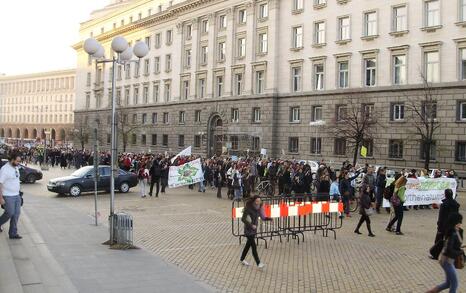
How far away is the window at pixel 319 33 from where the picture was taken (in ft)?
158

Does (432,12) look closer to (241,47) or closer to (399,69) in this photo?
(399,69)

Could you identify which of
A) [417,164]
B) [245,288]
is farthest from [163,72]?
[245,288]

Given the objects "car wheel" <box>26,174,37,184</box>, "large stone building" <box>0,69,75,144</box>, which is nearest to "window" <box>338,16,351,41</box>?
"car wheel" <box>26,174,37,184</box>

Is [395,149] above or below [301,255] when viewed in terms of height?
above

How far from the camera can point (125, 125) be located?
7088 centimetres

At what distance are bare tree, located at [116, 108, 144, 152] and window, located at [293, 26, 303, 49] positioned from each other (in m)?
26.7

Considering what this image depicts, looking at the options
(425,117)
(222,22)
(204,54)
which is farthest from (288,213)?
(204,54)

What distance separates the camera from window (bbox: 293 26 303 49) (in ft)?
165

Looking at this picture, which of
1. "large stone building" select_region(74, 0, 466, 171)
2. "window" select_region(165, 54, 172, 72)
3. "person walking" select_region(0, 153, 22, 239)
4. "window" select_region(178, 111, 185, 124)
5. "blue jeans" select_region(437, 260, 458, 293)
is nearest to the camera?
"blue jeans" select_region(437, 260, 458, 293)

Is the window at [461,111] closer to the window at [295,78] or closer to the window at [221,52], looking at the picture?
the window at [295,78]

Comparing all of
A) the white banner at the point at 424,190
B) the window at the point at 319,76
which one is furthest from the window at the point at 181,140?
the white banner at the point at 424,190

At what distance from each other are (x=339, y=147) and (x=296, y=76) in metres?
9.08

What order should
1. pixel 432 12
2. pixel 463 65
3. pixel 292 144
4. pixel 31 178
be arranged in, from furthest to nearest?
pixel 292 144, pixel 432 12, pixel 463 65, pixel 31 178

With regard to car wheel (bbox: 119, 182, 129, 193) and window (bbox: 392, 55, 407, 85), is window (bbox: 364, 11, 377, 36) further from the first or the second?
car wheel (bbox: 119, 182, 129, 193)
